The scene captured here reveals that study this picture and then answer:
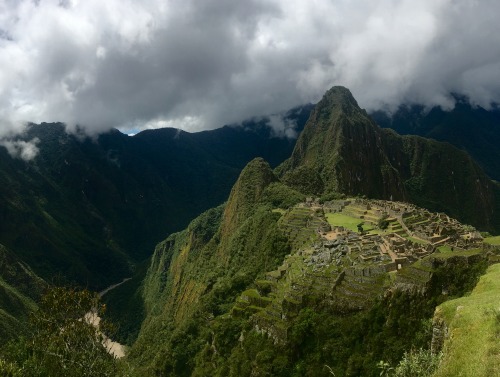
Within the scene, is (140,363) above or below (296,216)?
below

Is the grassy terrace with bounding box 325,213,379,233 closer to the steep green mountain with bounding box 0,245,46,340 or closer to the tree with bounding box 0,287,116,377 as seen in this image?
the tree with bounding box 0,287,116,377

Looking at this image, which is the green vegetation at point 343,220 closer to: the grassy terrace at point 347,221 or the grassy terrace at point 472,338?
the grassy terrace at point 347,221

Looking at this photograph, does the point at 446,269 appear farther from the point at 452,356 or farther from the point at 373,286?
the point at 452,356

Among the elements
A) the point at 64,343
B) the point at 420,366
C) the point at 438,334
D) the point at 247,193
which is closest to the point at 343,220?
the point at 438,334

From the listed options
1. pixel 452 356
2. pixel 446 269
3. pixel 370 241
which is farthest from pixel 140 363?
pixel 452 356

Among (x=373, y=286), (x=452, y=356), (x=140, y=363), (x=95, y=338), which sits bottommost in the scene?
(x=140, y=363)

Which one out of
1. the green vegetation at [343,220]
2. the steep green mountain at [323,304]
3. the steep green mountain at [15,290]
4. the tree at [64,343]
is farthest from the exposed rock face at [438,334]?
the steep green mountain at [15,290]

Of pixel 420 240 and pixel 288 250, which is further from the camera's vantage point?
pixel 288 250
